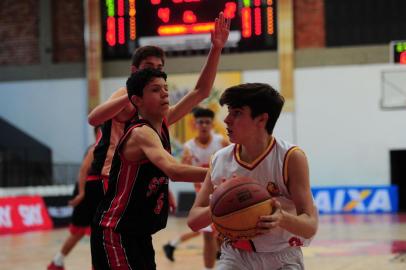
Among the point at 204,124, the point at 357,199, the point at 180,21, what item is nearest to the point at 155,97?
the point at 204,124

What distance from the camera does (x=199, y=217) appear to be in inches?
153

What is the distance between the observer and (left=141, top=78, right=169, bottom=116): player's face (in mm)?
4730

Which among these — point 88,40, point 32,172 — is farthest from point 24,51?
point 32,172

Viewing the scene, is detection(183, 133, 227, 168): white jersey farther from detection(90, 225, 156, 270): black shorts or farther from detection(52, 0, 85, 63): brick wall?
detection(52, 0, 85, 63): brick wall

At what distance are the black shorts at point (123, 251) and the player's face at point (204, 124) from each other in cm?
515

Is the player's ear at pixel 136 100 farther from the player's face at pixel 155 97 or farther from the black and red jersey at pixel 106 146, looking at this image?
the black and red jersey at pixel 106 146

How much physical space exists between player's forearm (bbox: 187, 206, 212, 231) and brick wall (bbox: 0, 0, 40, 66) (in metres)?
20.6

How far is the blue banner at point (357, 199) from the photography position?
2056cm

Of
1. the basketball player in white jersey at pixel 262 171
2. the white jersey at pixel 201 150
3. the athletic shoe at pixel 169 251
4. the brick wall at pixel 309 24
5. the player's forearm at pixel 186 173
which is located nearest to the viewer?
the basketball player in white jersey at pixel 262 171

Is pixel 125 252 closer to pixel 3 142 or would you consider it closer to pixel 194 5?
pixel 194 5

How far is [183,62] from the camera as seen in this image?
22.5m

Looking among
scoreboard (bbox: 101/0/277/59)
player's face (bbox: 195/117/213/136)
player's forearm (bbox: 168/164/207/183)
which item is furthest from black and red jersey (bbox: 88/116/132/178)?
scoreboard (bbox: 101/0/277/59)

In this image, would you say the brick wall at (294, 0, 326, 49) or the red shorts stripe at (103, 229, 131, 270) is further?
the brick wall at (294, 0, 326, 49)

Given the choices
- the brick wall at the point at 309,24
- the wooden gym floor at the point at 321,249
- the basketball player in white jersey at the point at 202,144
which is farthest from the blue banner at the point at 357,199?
the basketball player in white jersey at the point at 202,144
